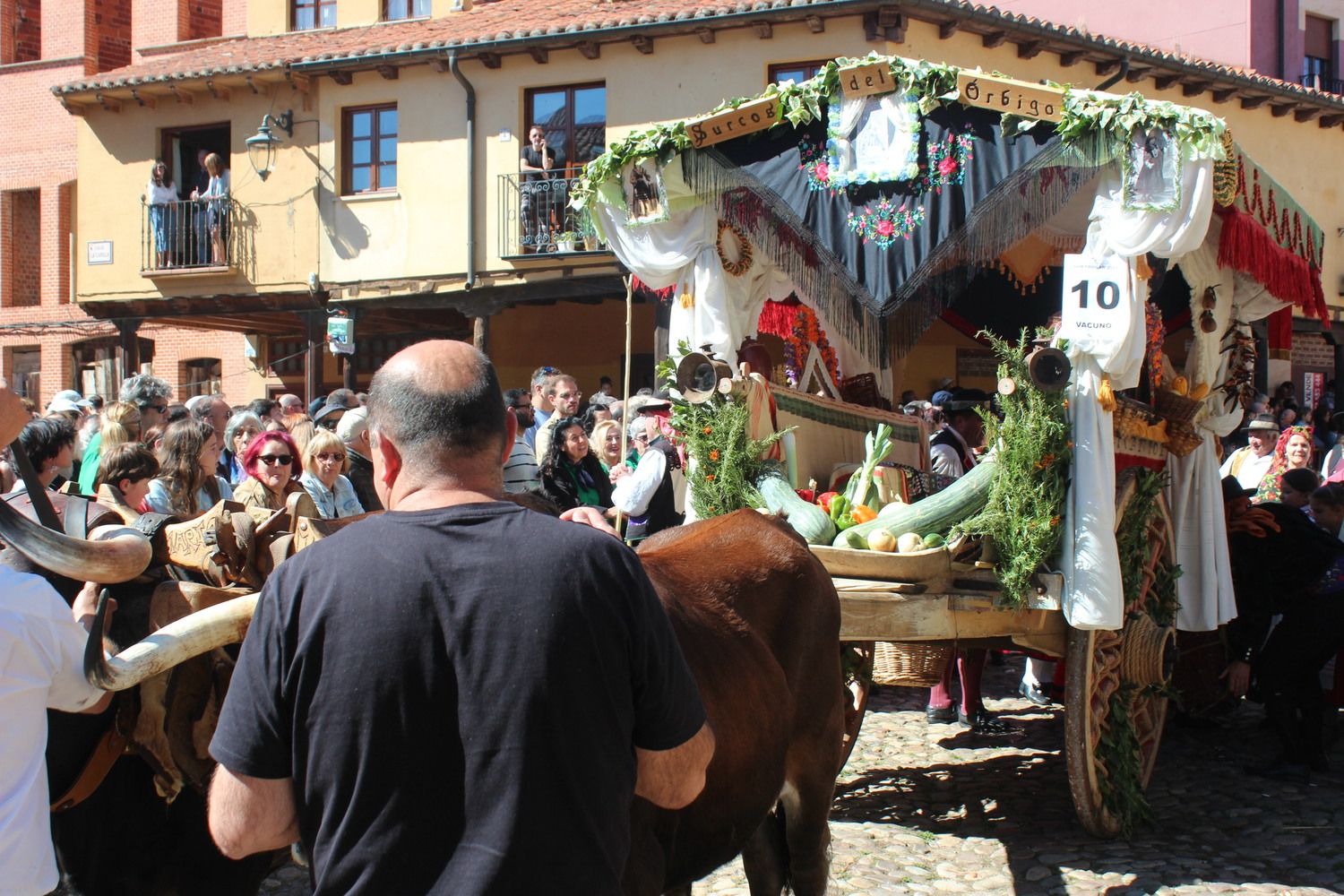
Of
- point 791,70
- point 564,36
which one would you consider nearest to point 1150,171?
point 791,70

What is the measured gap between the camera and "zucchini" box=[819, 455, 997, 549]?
5859mm

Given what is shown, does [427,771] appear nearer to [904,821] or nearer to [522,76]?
[904,821]

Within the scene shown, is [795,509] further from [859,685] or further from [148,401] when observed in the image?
[148,401]

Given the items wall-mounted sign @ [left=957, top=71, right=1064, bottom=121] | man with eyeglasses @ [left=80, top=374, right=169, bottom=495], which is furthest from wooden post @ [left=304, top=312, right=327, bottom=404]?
wall-mounted sign @ [left=957, top=71, right=1064, bottom=121]

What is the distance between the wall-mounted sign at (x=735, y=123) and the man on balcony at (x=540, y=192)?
11.4 meters

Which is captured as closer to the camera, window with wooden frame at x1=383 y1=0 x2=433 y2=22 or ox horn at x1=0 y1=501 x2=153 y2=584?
ox horn at x1=0 y1=501 x2=153 y2=584

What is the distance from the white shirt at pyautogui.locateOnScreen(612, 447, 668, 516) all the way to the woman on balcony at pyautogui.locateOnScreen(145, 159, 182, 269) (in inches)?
626

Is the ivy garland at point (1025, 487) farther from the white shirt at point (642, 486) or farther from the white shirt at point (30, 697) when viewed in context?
the white shirt at point (30, 697)

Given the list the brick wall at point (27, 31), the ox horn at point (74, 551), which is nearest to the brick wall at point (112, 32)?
the brick wall at point (27, 31)

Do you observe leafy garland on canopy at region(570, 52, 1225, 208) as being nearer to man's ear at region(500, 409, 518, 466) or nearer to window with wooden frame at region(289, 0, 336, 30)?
man's ear at region(500, 409, 518, 466)

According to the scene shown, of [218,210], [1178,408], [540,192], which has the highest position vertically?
[218,210]

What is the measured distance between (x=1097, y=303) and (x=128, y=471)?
414 centimetres

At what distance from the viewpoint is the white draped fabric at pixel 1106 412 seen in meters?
→ 5.64

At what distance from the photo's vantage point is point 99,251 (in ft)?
71.2
